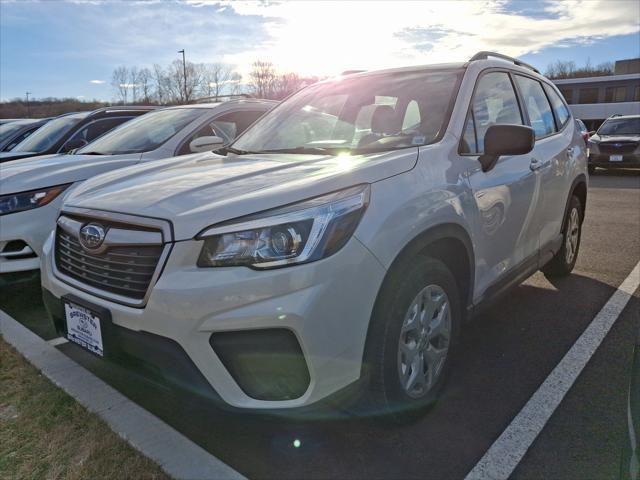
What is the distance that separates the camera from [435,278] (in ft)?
8.24

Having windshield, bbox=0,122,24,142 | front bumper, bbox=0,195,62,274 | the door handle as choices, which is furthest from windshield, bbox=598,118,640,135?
front bumper, bbox=0,195,62,274

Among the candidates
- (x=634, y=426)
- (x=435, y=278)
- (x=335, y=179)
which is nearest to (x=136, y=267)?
(x=335, y=179)

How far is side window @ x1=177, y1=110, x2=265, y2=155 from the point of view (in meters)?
4.97

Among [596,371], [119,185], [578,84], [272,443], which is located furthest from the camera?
[578,84]

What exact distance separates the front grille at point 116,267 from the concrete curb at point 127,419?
0.72 meters

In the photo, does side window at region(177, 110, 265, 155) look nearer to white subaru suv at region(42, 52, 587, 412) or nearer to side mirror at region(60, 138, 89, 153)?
white subaru suv at region(42, 52, 587, 412)

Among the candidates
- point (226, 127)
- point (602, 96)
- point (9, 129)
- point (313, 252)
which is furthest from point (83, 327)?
point (602, 96)

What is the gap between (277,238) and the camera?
1995 mm

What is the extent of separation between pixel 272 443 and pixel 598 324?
8.62 feet

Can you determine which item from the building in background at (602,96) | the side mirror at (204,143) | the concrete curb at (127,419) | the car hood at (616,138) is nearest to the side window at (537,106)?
the side mirror at (204,143)

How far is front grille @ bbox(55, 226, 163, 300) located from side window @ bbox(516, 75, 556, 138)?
297cm

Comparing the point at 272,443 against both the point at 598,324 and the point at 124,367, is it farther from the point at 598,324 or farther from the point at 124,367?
the point at 598,324

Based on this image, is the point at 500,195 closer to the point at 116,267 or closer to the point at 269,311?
the point at 269,311

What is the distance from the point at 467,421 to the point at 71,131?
643cm
